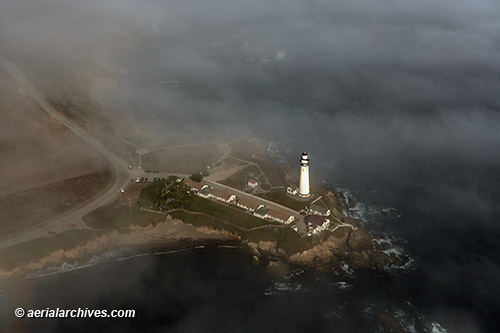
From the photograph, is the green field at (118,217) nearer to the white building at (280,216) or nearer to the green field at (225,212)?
the green field at (225,212)

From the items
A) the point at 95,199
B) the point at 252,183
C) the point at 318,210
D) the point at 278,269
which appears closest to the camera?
the point at 278,269

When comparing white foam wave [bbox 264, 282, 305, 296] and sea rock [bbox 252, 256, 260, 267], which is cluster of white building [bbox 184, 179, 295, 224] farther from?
white foam wave [bbox 264, 282, 305, 296]

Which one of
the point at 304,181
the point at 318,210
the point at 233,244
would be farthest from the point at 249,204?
the point at 318,210

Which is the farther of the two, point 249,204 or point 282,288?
point 249,204

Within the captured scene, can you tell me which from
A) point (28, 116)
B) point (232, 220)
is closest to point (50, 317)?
point (232, 220)

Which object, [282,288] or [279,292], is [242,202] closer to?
[282,288]
